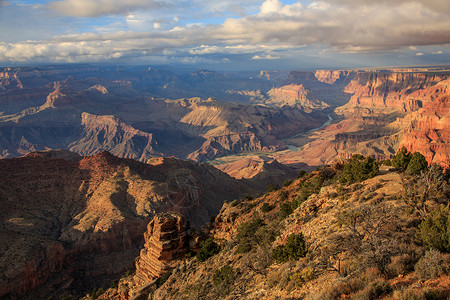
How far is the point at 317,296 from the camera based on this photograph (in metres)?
16.0

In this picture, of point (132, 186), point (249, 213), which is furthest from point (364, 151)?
point (249, 213)

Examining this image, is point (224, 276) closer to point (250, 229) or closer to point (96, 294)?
point (250, 229)

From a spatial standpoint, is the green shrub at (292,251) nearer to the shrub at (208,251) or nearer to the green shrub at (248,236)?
the green shrub at (248,236)

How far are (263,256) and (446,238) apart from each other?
44.9 feet

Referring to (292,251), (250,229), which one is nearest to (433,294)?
(292,251)

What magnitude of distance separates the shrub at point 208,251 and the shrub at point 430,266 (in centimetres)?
2503

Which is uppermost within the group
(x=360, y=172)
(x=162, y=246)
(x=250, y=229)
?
(x=360, y=172)

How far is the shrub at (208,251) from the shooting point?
37.3m

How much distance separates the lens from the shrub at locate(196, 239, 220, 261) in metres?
37.3

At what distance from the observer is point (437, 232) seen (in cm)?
1819

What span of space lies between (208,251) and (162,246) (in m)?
6.42

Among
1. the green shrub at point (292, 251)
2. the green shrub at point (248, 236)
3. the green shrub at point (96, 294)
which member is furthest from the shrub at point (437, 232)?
the green shrub at point (96, 294)

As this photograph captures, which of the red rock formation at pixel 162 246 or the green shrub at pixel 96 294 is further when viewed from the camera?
the green shrub at pixel 96 294

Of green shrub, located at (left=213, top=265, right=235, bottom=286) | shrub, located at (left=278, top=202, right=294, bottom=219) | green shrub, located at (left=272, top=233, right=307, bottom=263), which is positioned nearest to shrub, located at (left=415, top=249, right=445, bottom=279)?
green shrub, located at (left=272, top=233, right=307, bottom=263)
